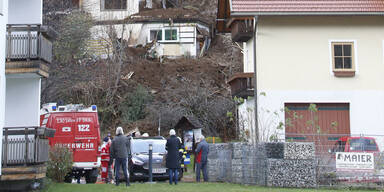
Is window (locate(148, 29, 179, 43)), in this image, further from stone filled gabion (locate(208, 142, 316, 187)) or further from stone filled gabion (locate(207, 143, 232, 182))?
stone filled gabion (locate(208, 142, 316, 187))

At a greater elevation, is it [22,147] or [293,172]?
[22,147]

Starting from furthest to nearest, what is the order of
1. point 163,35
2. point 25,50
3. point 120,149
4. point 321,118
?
point 163,35, point 321,118, point 25,50, point 120,149

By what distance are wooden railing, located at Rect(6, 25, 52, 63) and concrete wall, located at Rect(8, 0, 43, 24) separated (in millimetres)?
1563

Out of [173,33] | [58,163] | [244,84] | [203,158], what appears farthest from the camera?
[173,33]

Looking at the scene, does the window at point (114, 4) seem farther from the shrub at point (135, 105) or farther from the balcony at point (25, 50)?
the balcony at point (25, 50)

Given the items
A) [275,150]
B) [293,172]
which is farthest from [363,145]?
[275,150]

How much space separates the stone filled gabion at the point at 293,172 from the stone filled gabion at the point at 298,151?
0.15 m

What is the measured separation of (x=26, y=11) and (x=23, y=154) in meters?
5.22

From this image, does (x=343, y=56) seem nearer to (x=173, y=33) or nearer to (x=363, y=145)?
(x=363, y=145)

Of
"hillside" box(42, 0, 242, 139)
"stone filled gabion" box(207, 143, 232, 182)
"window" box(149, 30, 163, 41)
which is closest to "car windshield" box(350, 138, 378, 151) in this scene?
Answer: "stone filled gabion" box(207, 143, 232, 182)

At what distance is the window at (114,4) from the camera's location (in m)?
48.5

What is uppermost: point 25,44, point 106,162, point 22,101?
point 25,44

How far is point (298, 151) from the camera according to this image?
54.4 ft

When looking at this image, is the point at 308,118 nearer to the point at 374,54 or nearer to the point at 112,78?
the point at 374,54
